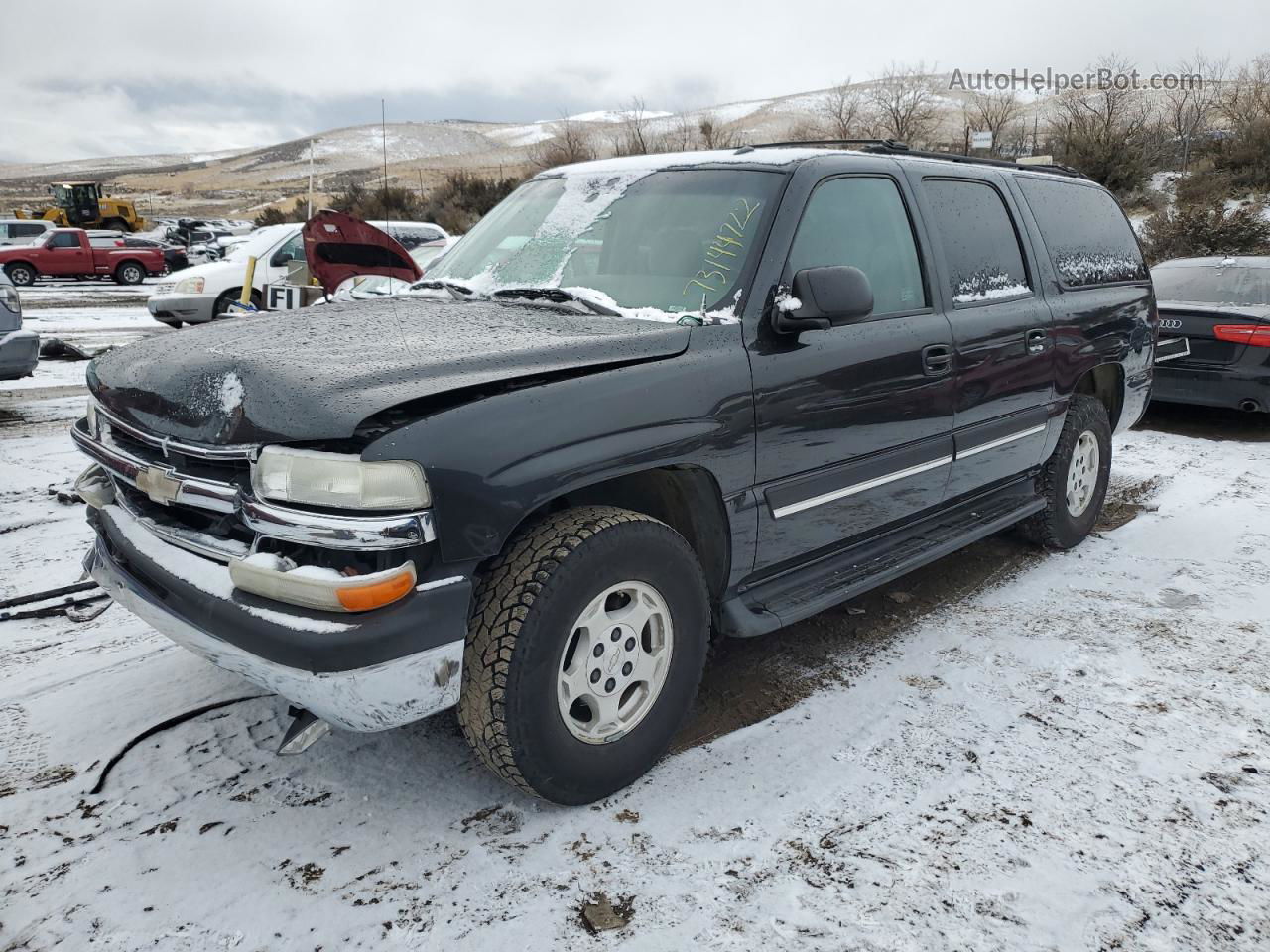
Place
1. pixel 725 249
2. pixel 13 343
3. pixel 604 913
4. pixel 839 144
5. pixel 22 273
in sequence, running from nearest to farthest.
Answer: pixel 604 913 → pixel 725 249 → pixel 839 144 → pixel 13 343 → pixel 22 273

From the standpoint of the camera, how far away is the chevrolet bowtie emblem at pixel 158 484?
8.09 ft

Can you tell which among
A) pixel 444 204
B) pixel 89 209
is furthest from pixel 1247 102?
pixel 89 209

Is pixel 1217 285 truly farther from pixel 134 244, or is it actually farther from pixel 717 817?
pixel 134 244

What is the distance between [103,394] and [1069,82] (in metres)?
36.2

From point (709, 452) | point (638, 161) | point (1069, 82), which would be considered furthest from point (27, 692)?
point (1069, 82)

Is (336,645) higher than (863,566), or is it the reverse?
(336,645)

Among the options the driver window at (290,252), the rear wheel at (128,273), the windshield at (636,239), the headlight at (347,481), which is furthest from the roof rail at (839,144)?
the rear wheel at (128,273)

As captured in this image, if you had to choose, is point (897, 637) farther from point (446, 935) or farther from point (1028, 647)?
point (446, 935)

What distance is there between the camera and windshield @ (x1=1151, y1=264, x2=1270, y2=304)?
25.7ft

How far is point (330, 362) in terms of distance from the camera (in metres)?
2.41

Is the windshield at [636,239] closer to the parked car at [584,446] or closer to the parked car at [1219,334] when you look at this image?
the parked car at [584,446]

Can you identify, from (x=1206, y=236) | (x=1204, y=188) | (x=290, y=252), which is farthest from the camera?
(x=1204, y=188)

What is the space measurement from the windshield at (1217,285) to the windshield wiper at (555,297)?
22.4ft

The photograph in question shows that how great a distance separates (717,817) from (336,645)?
3.89 feet
